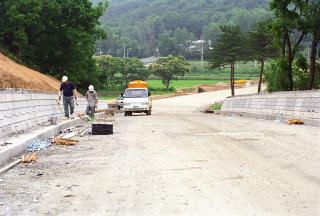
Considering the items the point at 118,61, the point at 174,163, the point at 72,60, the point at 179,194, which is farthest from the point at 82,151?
the point at 118,61

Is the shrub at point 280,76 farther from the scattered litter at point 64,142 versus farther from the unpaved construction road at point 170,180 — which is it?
the scattered litter at point 64,142

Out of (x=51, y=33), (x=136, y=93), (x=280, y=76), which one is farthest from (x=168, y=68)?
(x=136, y=93)

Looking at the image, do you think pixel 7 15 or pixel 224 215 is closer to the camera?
pixel 224 215

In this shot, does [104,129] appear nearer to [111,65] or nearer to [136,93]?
[136,93]

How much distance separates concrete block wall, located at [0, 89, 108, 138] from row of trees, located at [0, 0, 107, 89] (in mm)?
24920

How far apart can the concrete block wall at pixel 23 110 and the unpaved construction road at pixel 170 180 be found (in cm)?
178

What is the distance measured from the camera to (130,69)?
132 m

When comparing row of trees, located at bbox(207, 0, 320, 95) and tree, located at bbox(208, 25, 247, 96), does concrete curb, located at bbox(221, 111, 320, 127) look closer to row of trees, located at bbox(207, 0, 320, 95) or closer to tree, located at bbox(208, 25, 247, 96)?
row of trees, located at bbox(207, 0, 320, 95)

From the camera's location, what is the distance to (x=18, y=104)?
56.9 ft

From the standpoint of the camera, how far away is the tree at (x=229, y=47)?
3112 inches

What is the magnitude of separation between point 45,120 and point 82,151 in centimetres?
894

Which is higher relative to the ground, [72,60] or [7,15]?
[7,15]

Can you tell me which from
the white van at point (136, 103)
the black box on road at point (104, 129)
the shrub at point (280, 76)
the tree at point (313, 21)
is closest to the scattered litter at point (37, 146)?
the black box on road at point (104, 129)

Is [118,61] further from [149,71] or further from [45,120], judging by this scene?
[45,120]
